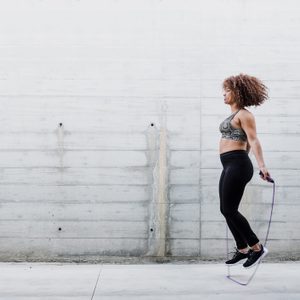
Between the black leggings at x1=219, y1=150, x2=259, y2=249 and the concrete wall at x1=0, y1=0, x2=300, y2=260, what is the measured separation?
3.02 ft

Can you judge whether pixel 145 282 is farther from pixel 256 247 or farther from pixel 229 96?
pixel 229 96

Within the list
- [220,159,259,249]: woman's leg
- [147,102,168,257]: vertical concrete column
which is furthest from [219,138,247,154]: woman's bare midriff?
[147,102,168,257]: vertical concrete column

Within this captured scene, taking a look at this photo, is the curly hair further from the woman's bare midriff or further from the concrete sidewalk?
the concrete sidewalk

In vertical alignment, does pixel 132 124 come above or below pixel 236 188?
→ above

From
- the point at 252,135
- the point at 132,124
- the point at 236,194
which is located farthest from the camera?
the point at 132,124

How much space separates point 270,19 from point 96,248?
115 inches

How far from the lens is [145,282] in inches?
171

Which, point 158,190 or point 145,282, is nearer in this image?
point 145,282

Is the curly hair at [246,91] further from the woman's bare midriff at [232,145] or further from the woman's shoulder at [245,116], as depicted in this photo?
the woman's bare midriff at [232,145]

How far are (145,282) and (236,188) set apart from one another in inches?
43.5

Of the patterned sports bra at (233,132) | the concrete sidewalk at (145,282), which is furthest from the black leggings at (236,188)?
the concrete sidewalk at (145,282)

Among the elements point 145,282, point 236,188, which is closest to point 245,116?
point 236,188

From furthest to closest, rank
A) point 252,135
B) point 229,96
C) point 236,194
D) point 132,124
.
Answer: point 132,124, point 229,96, point 236,194, point 252,135

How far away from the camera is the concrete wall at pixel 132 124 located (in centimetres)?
520
